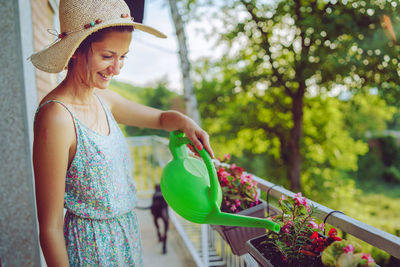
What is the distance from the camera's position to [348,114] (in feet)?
40.4

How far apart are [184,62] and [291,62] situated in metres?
4.92

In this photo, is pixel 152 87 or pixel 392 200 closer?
pixel 392 200

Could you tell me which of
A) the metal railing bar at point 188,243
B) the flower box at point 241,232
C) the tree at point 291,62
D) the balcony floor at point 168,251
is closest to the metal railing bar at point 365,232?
the flower box at point 241,232

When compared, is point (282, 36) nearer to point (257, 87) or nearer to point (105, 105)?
point (257, 87)

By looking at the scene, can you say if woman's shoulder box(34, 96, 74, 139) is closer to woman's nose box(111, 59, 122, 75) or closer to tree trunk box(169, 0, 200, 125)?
woman's nose box(111, 59, 122, 75)

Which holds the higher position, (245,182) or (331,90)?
(331,90)

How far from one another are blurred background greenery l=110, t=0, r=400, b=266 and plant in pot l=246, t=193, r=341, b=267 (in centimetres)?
633

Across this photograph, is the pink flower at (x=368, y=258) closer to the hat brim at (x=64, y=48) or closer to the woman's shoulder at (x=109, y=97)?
the hat brim at (x=64, y=48)

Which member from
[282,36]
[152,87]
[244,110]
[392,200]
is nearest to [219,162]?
[282,36]

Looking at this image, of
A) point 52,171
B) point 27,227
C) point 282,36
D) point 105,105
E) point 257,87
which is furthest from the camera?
point 257,87

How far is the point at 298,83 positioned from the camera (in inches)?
396

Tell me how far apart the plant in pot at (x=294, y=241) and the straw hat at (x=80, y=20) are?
73cm

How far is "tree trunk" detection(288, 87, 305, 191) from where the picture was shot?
10328mm

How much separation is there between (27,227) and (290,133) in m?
11.0
